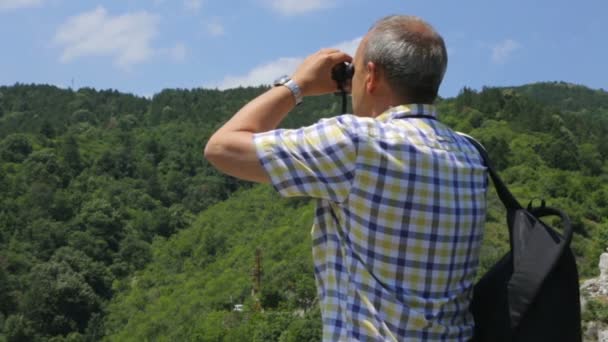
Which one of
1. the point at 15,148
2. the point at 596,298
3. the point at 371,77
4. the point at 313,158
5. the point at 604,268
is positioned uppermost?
the point at 371,77

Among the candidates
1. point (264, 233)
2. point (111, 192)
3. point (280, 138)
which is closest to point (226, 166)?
point (280, 138)

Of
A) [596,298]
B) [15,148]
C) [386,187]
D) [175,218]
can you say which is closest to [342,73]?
[386,187]

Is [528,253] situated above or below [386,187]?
below

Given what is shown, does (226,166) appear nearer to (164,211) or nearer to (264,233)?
(264,233)

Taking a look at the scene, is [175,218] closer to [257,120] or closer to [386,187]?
[257,120]

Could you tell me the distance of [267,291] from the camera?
63.3m

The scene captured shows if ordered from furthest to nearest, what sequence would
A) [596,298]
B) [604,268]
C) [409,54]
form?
1. [604,268]
2. [596,298]
3. [409,54]

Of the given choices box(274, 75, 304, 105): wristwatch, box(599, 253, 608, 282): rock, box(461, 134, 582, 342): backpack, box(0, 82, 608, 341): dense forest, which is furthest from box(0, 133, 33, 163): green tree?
box(461, 134, 582, 342): backpack

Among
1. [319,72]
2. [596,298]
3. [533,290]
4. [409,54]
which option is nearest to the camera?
[533,290]

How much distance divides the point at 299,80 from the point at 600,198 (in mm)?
68269

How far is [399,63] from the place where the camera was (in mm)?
2236

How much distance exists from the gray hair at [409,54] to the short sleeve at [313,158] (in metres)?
0.22

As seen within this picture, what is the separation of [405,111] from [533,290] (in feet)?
2.04

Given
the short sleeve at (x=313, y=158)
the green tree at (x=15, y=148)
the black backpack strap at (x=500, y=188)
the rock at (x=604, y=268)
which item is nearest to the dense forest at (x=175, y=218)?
the green tree at (x=15, y=148)
